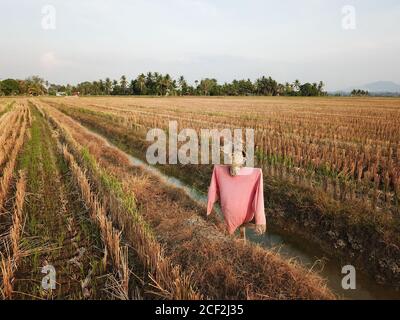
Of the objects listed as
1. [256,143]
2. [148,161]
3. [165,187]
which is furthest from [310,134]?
[165,187]

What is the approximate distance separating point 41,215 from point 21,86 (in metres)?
98.4

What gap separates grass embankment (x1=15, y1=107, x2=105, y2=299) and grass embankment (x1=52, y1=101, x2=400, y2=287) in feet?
10.3

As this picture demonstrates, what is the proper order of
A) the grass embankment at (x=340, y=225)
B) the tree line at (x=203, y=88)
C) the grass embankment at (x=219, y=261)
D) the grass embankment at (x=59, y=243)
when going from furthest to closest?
the tree line at (x=203, y=88), the grass embankment at (x=340, y=225), the grass embankment at (x=59, y=243), the grass embankment at (x=219, y=261)

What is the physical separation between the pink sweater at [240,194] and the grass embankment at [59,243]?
1650 millimetres

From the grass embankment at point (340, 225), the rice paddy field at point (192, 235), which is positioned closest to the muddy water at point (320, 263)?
the rice paddy field at point (192, 235)

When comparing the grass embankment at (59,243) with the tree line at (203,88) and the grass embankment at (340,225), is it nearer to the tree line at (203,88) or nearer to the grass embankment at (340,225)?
the grass embankment at (340,225)

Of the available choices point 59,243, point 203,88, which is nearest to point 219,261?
point 59,243

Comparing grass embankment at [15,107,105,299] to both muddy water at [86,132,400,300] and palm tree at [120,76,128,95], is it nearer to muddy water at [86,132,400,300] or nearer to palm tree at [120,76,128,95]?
muddy water at [86,132,400,300]

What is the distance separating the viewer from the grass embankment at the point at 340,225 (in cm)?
449

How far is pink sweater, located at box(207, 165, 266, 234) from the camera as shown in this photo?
147 inches

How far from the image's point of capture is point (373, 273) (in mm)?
4383

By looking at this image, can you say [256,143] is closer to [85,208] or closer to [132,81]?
[85,208]
